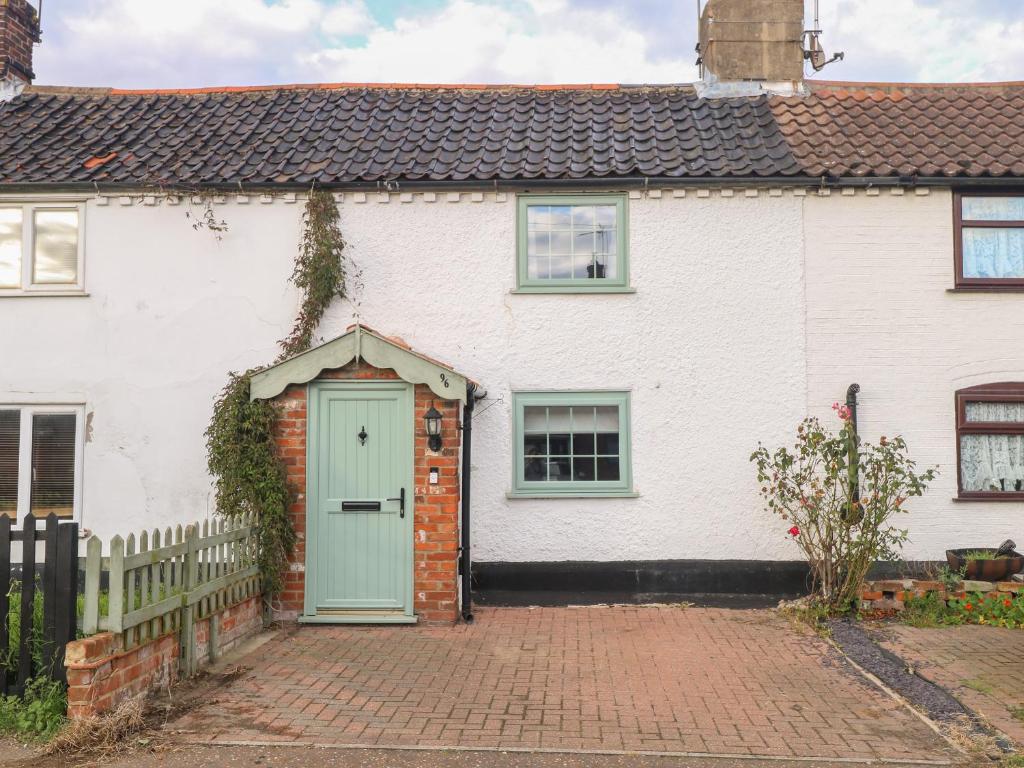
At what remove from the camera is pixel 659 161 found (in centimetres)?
1034

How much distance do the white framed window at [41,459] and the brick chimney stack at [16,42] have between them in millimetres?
5577

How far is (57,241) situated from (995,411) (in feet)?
36.8

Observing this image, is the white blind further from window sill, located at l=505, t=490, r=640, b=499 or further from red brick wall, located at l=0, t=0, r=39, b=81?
red brick wall, located at l=0, t=0, r=39, b=81

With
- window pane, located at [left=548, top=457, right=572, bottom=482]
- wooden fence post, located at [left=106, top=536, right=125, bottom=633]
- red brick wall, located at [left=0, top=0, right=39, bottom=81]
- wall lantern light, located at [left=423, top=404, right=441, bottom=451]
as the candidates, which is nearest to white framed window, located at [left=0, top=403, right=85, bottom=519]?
wall lantern light, located at [left=423, top=404, right=441, bottom=451]

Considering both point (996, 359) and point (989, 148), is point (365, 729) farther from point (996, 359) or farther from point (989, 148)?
point (989, 148)

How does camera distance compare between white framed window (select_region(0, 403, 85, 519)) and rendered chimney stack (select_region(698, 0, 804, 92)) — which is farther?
rendered chimney stack (select_region(698, 0, 804, 92))

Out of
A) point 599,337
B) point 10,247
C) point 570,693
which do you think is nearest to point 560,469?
point 599,337

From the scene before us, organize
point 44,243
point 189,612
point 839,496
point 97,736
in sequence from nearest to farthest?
point 97,736, point 189,612, point 839,496, point 44,243

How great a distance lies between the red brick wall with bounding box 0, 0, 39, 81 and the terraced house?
11.6 ft

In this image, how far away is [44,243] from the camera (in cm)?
1045

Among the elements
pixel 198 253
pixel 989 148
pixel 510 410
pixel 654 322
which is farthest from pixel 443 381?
pixel 989 148

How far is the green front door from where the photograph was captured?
28.7ft

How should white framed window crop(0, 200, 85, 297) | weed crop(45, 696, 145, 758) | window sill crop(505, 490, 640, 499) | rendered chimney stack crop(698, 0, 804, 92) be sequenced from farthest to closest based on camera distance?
rendered chimney stack crop(698, 0, 804, 92) < white framed window crop(0, 200, 85, 297) < window sill crop(505, 490, 640, 499) < weed crop(45, 696, 145, 758)

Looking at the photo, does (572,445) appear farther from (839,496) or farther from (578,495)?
(839,496)
